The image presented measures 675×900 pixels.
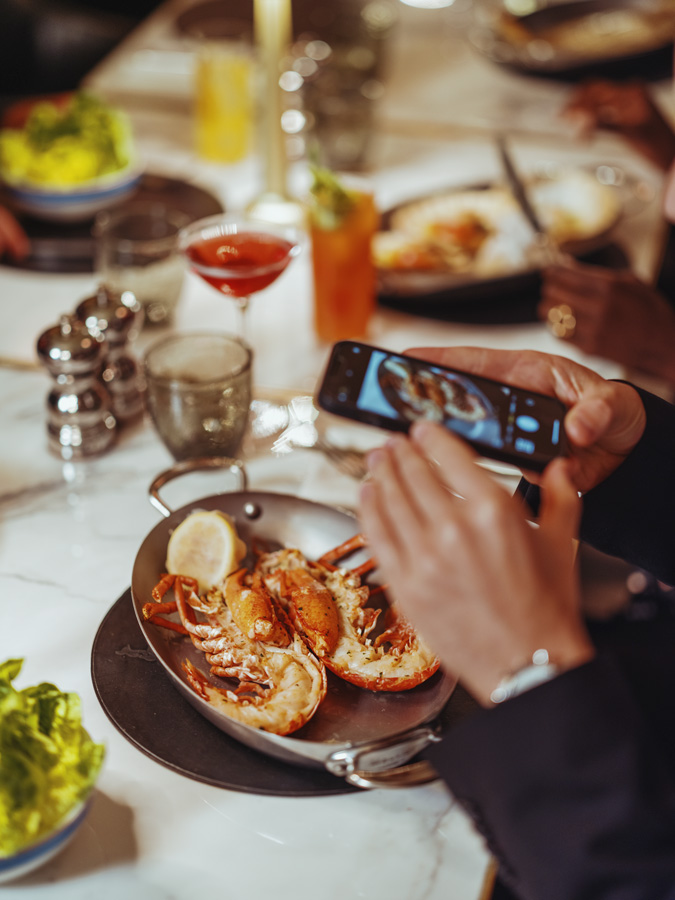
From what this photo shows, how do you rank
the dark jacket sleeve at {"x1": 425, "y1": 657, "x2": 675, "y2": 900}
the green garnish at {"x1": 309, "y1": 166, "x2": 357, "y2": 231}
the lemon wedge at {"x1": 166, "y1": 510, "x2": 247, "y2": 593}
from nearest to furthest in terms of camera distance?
the dark jacket sleeve at {"x1": 425, "y1": 657, "x2": 675, "y2": 900}, the lemon wedge at {"x1": 166, "y1": 510, "x2": 247, "y2": 593}, the green garnish at {"x1": 309, "y1": 166, "x2": 357, "y2": 231}

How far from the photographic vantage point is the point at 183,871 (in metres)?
0.80

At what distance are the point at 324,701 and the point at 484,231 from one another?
125 centimetres

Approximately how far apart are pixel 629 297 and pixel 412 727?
1132 millimetres

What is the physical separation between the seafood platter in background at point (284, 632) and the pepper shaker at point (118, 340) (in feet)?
1.21

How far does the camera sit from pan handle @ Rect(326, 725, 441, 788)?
0.80 meters

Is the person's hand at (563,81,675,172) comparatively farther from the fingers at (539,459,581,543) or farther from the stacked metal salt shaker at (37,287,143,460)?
the fingers at (539,459,581,543)

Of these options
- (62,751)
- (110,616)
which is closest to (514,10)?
(110,616)

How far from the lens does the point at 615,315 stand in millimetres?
1666

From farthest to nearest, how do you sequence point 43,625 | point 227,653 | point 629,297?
point 629,297 < point 43,625 < point 227,653

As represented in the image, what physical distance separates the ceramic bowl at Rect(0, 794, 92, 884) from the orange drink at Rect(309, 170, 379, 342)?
3.43 feet

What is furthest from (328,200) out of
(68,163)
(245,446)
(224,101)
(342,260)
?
(224,101)

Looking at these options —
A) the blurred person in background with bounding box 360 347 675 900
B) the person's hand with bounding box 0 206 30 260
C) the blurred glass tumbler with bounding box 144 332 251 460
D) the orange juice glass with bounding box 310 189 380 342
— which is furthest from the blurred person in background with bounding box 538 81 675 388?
the person's hand with bounding box 0 206 30 260

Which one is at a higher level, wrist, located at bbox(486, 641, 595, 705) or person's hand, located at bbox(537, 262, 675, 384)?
wrist, located at bbox(486, 641, 595, 705)

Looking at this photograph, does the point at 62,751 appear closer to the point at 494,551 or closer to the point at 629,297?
the point at 494,551
